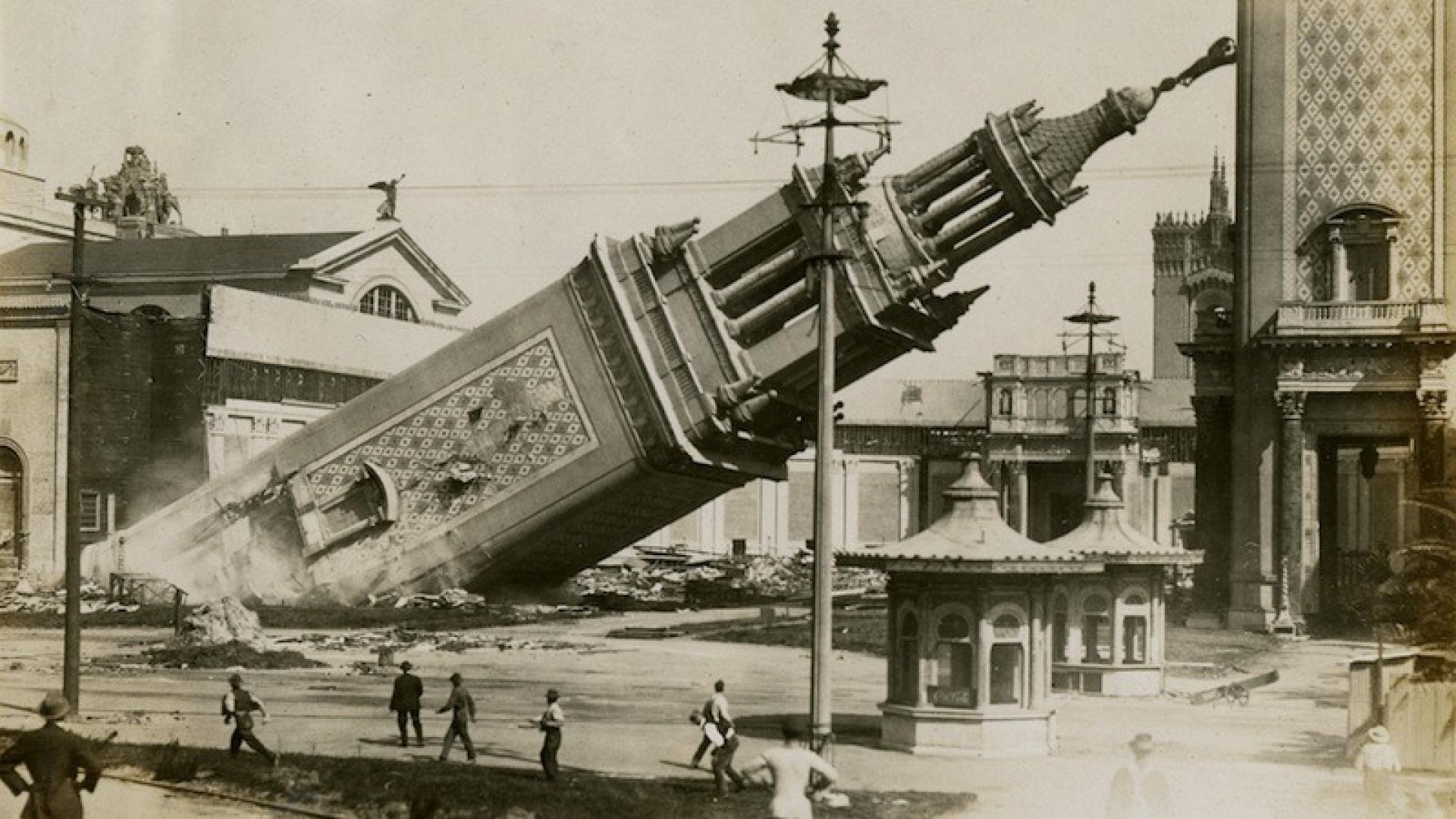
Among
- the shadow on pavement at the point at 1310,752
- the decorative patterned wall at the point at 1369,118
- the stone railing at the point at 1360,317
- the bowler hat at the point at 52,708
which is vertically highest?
the decorative patterned wall at the point at 1369,118

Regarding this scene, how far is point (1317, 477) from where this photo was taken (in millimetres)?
39094

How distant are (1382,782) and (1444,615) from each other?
3.69m

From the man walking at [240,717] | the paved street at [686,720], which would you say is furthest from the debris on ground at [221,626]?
the man walking at [240,717]

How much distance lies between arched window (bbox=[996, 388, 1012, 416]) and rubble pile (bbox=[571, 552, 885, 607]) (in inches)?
552

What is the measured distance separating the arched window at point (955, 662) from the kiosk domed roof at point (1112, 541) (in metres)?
6.54

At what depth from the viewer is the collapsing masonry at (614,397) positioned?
27.2m

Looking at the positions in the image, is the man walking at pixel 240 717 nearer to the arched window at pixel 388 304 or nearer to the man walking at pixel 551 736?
the man walking at pixel 551 736

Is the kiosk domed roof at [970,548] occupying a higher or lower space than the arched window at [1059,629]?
higher

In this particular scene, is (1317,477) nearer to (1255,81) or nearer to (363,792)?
(1255,81)

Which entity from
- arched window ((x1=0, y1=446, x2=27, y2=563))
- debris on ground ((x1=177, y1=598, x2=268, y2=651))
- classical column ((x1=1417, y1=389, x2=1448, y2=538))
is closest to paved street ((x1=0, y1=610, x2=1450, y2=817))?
debris on ground ((x1=177, y1=598, x2=268, y2=651))

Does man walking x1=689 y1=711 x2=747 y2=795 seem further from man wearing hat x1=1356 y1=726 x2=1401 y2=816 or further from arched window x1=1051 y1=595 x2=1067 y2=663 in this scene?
arched window x1=1051 y1=595 x2=1067 y2=663

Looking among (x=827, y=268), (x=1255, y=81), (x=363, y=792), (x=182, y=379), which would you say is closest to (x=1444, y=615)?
(x=827, y=268)

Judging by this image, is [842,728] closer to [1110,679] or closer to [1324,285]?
[1110,679]

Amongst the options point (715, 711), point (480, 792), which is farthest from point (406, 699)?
point (715, 711)
